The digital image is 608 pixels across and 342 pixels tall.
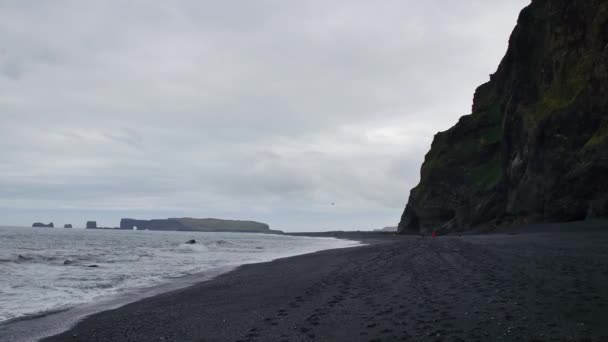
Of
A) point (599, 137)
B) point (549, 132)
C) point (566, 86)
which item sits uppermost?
point (566, 86)

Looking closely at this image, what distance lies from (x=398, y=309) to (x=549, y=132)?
42.5 meters

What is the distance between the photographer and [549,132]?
1767 inches

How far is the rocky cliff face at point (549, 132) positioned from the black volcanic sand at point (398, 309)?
26.8 meters

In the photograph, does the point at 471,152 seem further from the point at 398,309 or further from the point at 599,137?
the point at 398,309

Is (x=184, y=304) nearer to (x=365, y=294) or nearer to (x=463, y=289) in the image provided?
(x=365, y=294)

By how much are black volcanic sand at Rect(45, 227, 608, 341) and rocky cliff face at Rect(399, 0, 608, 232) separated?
1057 inches

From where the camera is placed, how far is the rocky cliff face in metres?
38.6

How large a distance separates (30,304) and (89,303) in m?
1.95

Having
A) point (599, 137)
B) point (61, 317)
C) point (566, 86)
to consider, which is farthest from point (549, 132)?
point (61, 317)

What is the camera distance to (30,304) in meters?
14.9

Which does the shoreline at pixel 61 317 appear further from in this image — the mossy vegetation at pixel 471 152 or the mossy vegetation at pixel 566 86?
the mossy vegetation at pixel 471 152

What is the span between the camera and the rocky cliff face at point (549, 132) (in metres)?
38.6

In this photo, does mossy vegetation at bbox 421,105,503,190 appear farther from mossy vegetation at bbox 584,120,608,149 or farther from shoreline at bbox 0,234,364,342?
shoreline at bbox 0,234,364,342

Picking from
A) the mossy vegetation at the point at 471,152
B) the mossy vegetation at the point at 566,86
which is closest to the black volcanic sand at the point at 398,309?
the mossy vegetation at the point at 566,86
